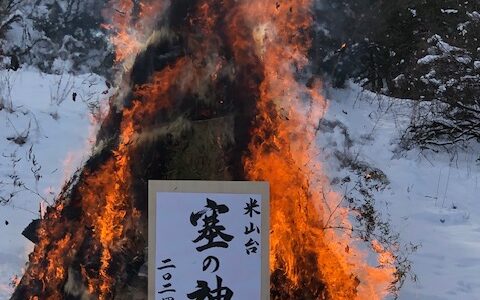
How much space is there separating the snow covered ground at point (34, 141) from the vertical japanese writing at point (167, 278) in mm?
617

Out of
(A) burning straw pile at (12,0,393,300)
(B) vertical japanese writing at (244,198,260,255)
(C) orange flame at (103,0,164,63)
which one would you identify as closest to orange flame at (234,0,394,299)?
(A) burning straw pile at (12,0,393,300)

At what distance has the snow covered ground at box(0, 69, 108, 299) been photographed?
265 centimetres

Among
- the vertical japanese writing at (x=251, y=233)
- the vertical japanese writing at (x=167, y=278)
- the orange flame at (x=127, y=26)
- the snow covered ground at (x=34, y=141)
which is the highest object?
the orange flame at (x=127, y=26)

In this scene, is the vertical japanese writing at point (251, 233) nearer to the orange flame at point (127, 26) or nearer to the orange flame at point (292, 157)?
the orange flame at point (292, 157)

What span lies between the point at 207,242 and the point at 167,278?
236 mm

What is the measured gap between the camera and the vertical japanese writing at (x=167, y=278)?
2543 millimetres

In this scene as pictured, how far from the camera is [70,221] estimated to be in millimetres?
2707

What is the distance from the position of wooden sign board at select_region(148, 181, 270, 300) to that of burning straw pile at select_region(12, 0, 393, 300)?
0.08 m

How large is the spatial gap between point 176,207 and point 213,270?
0.32m

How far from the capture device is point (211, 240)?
2.55 m

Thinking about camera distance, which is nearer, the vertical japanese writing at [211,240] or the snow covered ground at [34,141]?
the vertical japanese writing at [211,240]

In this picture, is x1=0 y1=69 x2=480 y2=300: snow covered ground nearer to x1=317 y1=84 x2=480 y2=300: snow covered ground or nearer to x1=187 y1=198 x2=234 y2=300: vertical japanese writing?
x1=317 y1=84 x2=480 y2=300: snow covered ground

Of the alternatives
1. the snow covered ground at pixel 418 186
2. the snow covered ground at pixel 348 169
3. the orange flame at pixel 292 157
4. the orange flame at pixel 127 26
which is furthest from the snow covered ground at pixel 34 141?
the snow covered ground at pixel 418 186

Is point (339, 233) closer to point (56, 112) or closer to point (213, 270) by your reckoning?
point (213, 270)
